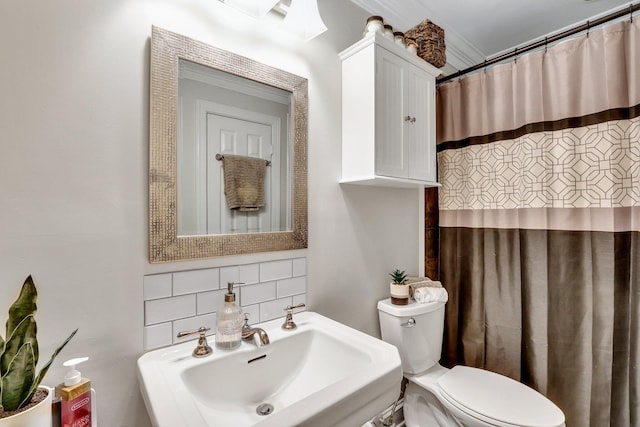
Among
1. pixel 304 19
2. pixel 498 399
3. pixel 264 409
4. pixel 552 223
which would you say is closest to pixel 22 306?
pixel 264 409

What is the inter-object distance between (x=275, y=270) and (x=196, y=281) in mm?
295

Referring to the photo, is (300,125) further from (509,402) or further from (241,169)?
(509,402)

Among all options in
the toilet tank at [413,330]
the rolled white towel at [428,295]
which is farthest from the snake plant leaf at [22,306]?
the rolled white towel at [428,295]

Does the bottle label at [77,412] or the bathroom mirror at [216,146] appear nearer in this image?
the bottle label at [77,412]

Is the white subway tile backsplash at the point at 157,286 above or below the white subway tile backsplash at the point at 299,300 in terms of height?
above

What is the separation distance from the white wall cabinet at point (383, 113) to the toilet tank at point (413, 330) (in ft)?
2.07

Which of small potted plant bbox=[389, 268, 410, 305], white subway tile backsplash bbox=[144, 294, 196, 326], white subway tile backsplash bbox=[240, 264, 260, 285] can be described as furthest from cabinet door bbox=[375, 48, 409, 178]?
white subway tile backsplash bbox=[144, 294, 196, 326]

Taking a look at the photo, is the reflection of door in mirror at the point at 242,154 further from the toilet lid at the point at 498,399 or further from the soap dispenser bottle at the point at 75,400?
the toilet lid at the point at 498,399

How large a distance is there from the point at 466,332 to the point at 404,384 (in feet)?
1.57

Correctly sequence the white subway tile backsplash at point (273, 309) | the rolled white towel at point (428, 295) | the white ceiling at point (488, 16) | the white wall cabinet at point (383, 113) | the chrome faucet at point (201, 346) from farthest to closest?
the white ceiling at point (488, 16)
the rolled white towel at point (428, 295)
the white wall cabinet at point (383, 113)
the white subway tile backsplash at point (273, 309)
the chrome faucet at point (201, 346)

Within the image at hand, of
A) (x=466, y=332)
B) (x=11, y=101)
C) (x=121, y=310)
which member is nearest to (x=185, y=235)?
(x=121, y=310)

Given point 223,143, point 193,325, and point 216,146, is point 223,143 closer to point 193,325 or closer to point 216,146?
point 216,146

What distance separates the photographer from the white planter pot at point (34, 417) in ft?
1.68

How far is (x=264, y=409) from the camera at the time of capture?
0.90 m
